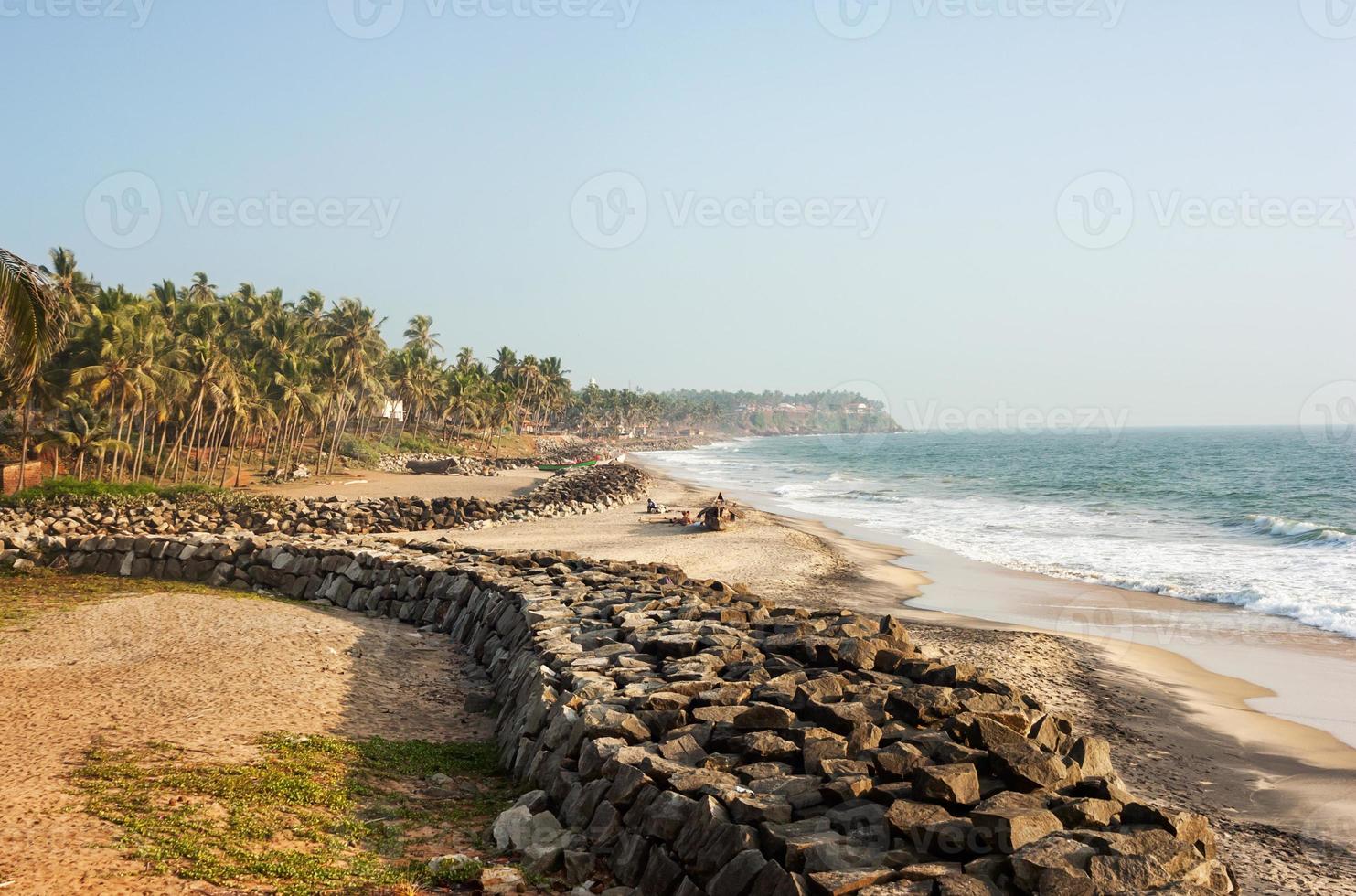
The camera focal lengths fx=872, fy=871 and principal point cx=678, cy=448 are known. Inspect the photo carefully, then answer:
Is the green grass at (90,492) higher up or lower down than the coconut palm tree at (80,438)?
lower down

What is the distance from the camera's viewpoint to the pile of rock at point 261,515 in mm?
24266

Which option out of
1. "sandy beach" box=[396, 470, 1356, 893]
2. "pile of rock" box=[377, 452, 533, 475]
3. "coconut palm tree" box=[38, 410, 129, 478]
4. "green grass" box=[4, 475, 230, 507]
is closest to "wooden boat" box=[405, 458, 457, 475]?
"pile of rock" box=[377, 452, 533, 475]

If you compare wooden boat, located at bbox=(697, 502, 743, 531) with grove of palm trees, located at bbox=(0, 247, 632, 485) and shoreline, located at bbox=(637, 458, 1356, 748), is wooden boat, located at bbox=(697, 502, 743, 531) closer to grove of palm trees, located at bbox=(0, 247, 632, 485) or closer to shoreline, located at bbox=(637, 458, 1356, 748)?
shoreline, located at bbox=(637, 458, 1356, 748)

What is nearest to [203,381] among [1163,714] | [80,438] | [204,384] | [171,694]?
[204,384]

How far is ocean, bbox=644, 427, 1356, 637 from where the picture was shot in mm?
26828

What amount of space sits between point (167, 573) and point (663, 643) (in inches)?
554

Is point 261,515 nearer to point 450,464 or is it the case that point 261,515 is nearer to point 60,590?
point 60,590

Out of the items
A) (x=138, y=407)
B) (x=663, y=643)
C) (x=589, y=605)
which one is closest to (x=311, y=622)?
(x=589, y=605)

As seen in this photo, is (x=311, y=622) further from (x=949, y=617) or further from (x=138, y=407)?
(x=138, y=407)

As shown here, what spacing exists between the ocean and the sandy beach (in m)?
6.34

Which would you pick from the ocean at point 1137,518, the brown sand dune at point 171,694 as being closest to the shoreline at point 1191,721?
the ocean at point 1137,518

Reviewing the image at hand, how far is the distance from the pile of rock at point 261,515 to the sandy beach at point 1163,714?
4.35 metres

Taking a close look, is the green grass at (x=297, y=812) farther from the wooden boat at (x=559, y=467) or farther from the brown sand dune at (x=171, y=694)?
the wooden boat at (x=559, y=467)

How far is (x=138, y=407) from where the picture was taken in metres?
45.8
